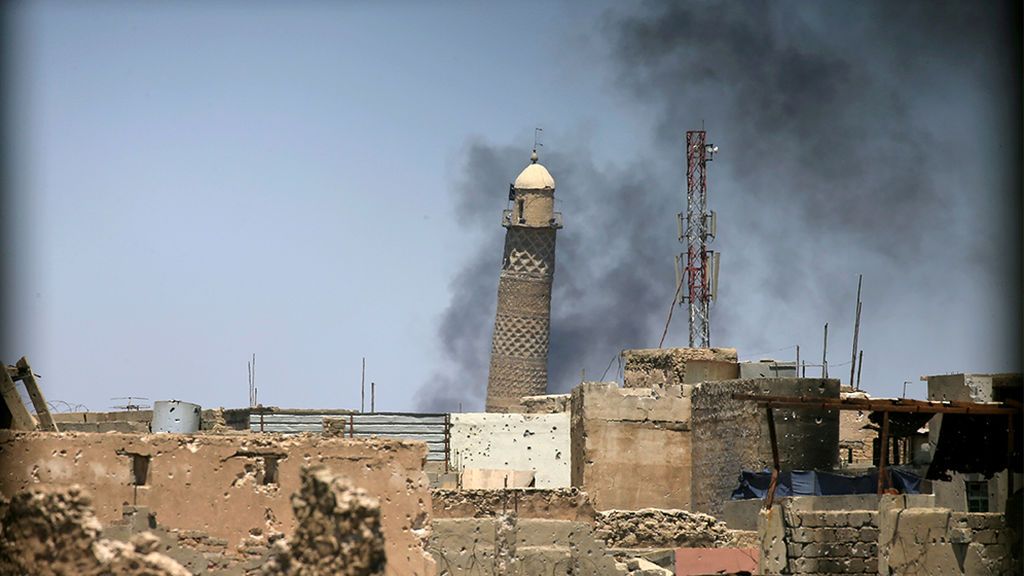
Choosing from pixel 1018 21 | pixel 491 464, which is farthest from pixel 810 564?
pixel 491 464

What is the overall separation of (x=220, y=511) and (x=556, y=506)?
20.5 feet

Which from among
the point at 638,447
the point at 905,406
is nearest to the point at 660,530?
the point at 638,447

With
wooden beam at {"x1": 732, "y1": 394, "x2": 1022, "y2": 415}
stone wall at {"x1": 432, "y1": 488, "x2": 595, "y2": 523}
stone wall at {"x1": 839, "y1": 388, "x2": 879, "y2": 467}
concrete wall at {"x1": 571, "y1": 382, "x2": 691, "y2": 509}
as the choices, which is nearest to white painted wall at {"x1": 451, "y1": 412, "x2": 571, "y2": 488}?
concrete wall at {"x1": 571, "y1": 382, "x2": 691, "y2": 509}

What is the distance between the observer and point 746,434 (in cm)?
2998

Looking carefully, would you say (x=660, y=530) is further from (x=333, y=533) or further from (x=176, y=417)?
(x=333, y=533)

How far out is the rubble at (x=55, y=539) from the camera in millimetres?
12578

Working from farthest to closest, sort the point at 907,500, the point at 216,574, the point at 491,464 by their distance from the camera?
the point at 491,464, the point at 907,500, the point at 216,574

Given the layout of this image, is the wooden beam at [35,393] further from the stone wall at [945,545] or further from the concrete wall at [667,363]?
the concrete wall at [667,363]

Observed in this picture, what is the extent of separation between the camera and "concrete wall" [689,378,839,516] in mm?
29500

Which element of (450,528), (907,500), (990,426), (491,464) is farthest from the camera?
(491,464)

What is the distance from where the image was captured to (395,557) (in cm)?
1980

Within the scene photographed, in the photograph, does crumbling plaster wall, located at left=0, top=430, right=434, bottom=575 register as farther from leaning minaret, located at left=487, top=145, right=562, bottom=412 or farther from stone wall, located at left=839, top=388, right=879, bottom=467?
leaning minaret, located at left=487, top=145, right=562, bottom=412

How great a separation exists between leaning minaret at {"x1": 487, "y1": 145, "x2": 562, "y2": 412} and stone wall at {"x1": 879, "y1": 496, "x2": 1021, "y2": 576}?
31596 millimetres

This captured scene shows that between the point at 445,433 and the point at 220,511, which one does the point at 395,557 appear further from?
the point at 445,433
